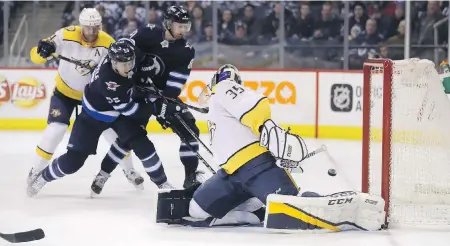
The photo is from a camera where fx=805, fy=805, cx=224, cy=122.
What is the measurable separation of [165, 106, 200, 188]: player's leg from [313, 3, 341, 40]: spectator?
366 cm

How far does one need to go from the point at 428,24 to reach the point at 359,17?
0.65 metres

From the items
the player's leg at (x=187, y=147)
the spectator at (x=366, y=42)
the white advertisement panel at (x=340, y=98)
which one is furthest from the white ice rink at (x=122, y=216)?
the spectator at (x=366, y=42)

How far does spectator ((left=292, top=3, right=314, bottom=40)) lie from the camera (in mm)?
7840

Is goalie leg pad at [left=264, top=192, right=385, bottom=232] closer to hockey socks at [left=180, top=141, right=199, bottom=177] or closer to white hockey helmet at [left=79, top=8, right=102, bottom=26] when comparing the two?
hockey socks at [left=180, top=141, right=199, bottom=177]

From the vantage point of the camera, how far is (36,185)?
429cm

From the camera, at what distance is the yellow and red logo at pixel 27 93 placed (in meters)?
7.30

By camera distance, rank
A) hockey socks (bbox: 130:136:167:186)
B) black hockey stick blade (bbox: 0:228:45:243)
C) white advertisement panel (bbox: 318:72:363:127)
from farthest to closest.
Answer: white advertisement panel (bbox: 318:72:363:127)
hockey socks (bbox: 130:136:167:186)
black hockey stick blade (bbox: 0:228:45:243)

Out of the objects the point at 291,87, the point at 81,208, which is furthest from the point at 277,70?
the point at 81,208

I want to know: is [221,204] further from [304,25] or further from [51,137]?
[304,25]

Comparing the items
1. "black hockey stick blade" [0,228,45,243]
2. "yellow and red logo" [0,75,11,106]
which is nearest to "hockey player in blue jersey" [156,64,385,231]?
"black hockey stick blade" [0,228,45,243]

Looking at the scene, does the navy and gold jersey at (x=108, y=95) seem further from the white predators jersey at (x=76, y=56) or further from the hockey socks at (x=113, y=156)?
the white predators jersey at (x=76, y=56)

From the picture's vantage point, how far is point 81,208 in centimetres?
406

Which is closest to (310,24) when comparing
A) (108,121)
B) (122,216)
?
(108,121)

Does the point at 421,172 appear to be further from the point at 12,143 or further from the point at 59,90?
the point at 12,143
